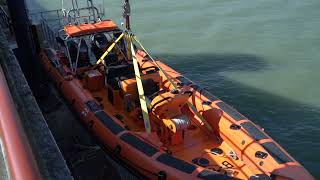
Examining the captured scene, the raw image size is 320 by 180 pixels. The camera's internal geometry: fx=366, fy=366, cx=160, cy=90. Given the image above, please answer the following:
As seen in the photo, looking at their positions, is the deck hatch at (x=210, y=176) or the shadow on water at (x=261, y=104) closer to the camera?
the deck hatch at (x=210, y=176)

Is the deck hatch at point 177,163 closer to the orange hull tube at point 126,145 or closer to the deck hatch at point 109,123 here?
the orange hull tube at point 126,145

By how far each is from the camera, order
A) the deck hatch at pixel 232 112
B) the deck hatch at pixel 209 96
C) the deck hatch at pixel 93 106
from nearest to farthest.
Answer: the deck hatch at pixel 232 112, the deck hatch at pixel 93 106, the deck hatch at pixel 209 96

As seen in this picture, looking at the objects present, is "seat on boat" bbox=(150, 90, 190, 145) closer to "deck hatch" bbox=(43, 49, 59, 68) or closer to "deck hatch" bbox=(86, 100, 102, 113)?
"deck hatch" bbox=(86, 100, 102, 113)

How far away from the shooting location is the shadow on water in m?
7.70

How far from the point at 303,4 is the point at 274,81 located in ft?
23.4

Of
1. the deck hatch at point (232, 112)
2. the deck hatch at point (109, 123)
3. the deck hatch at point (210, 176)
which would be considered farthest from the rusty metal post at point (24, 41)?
the deck hatch at point (210, 176)

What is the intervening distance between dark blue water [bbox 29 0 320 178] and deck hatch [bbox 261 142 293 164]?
185cm

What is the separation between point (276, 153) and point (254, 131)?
0.61 metres

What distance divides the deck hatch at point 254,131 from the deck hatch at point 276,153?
20cm

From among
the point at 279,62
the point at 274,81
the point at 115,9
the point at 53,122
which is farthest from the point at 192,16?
the point at 53,122

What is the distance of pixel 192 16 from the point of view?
15961 millimetres

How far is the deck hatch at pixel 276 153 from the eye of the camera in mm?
5199

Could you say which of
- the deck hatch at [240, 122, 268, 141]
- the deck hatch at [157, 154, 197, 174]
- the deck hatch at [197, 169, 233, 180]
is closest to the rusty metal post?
the deck hatch at [157, 154, 197, 174]

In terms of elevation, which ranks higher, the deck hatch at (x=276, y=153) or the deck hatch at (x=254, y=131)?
the deck hatch at (x=254, y=131)
